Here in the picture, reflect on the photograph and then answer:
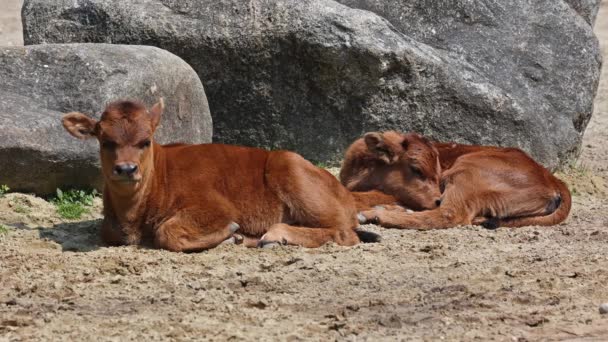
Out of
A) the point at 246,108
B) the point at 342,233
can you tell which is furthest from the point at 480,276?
the point at 246,108

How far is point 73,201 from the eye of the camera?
10086 millimetres

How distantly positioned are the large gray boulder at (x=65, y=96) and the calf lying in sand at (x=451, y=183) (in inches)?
77.4

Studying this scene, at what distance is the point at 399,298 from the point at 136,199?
8.16 ft

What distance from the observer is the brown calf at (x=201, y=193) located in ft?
28.1

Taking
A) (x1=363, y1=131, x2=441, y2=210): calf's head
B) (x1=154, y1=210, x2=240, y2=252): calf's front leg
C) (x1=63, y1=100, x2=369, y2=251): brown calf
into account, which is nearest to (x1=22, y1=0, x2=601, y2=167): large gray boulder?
(x1=363, y1=131, x2=441, y2=210): calf's head

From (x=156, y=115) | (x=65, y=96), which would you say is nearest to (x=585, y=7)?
(x=65, y=96)

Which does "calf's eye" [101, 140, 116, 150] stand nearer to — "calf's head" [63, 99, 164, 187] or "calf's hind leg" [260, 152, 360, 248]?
"calf's head" [63, 99, 164, 187]

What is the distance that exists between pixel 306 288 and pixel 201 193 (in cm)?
170

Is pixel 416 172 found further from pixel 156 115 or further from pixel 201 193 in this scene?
pixel 156 115

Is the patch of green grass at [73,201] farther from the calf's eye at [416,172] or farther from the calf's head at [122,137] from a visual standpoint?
the calf's eye at [416,172]

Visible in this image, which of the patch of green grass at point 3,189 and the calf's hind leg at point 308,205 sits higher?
the calf's hind leg at point 308,205

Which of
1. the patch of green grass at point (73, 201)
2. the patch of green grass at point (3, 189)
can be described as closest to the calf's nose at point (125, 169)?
the patch of green grass at point (73, 201)

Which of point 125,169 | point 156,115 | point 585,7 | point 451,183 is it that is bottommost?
point 451,183

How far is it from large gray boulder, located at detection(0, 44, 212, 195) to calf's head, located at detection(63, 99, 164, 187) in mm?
1291
